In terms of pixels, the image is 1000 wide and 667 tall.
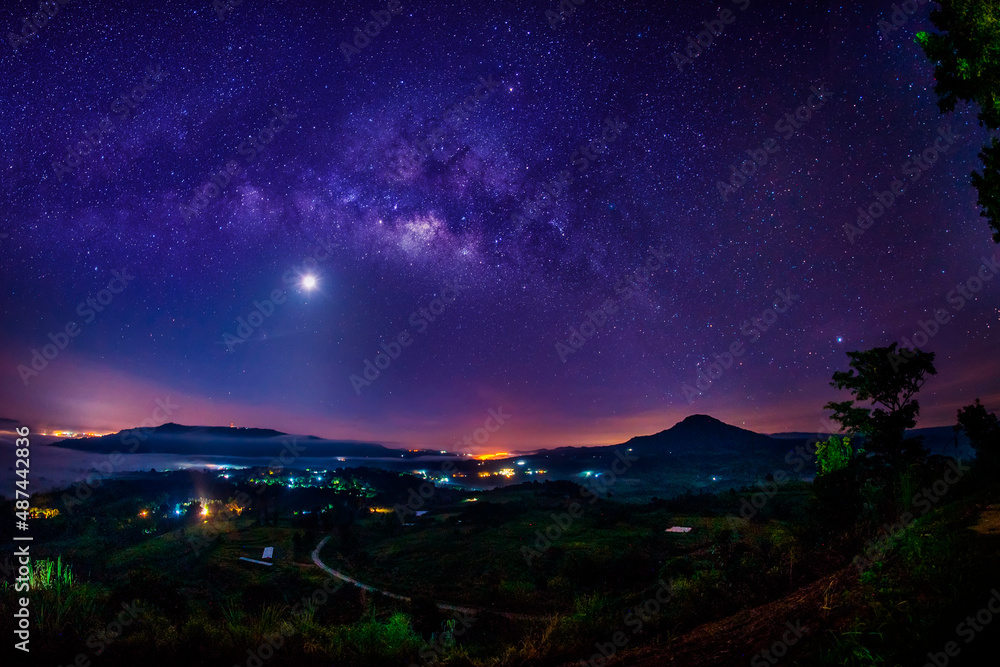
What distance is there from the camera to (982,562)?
5.18m

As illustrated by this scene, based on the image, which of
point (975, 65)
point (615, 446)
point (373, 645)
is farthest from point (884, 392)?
point (615, 446)

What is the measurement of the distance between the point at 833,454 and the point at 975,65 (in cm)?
1017

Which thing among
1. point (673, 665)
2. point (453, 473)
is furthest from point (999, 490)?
point (453, 473)

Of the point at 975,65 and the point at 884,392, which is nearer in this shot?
the point at 975,65

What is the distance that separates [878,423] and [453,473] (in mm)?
110721

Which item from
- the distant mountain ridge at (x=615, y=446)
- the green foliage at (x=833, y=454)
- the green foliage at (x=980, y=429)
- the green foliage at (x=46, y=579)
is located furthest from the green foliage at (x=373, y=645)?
the distant mountain ridge at (x=615, y=446)

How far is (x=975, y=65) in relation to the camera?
847 cm

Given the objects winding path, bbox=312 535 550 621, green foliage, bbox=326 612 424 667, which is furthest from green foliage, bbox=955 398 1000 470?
green foliage, bbox=326 612 424 667

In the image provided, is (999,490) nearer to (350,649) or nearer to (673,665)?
(673,665)

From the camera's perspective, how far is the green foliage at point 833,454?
1262 cm

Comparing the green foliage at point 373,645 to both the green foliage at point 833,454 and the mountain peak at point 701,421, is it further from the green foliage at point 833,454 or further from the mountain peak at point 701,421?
the mountain peak at point 701,421

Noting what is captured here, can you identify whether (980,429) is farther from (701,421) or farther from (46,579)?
(701,421)

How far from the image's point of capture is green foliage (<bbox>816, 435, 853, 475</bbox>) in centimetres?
1262

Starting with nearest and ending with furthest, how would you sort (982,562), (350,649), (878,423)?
(982,562) → (350,649) → (878,423)
